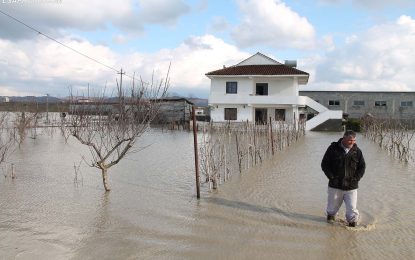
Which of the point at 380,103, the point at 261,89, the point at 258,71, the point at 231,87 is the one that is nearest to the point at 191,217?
the point at 231,87

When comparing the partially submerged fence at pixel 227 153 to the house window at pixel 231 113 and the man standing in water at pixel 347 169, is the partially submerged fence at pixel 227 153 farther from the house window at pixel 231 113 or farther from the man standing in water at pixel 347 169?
the house window at pixel 231 113

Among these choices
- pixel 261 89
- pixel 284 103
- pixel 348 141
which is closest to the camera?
pixel 348 141

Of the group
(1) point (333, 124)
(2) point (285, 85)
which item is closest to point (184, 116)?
(2) point (285, 85)

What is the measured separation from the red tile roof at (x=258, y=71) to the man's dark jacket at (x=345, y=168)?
1247 inches

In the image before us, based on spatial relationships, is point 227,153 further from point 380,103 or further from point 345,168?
point 380,103

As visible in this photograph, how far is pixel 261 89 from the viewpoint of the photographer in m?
40.6

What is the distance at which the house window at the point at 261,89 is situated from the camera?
1590 inches

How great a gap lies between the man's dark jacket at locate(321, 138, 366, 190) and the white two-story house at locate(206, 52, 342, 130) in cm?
3063

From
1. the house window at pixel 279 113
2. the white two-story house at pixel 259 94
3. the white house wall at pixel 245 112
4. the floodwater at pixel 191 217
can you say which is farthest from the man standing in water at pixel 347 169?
the house window at pixel 279 113

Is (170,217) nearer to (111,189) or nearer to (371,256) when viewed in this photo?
(111,189)

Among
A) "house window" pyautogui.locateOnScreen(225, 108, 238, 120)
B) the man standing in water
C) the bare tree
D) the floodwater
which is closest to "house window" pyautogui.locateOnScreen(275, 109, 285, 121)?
"house window" pyautogui.locateOnScreen(225, 108, 238, 120)

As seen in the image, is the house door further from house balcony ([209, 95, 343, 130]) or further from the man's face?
→ the man's face

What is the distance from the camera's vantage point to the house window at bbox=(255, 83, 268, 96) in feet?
132

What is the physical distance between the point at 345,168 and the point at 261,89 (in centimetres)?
3388
